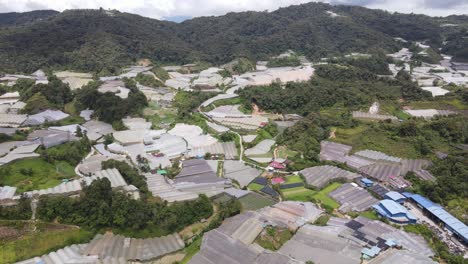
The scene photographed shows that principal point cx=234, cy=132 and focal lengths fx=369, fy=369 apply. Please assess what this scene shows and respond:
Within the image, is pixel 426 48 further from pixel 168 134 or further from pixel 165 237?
pixel 165 237

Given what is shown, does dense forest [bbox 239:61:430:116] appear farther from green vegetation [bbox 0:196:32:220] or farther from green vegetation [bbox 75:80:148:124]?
green vegetation [bbox 0:196:32:220]

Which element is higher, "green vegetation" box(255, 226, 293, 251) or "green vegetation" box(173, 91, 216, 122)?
"green vegetation" box(173, 91, 216, 122)

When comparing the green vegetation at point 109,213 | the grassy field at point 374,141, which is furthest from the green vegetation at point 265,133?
the green vegetation at point 109,213

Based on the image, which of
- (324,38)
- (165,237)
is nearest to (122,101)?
(165,237)

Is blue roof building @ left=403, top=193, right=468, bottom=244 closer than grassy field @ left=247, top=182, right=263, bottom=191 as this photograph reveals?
Yes

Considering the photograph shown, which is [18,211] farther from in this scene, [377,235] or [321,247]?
[377,235]

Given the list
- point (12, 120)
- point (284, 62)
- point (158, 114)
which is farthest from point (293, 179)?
point (284, 62)

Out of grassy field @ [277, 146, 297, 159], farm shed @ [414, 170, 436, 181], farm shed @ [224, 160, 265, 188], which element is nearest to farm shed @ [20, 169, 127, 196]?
farm shed @ [224, 160, 265, 188]
